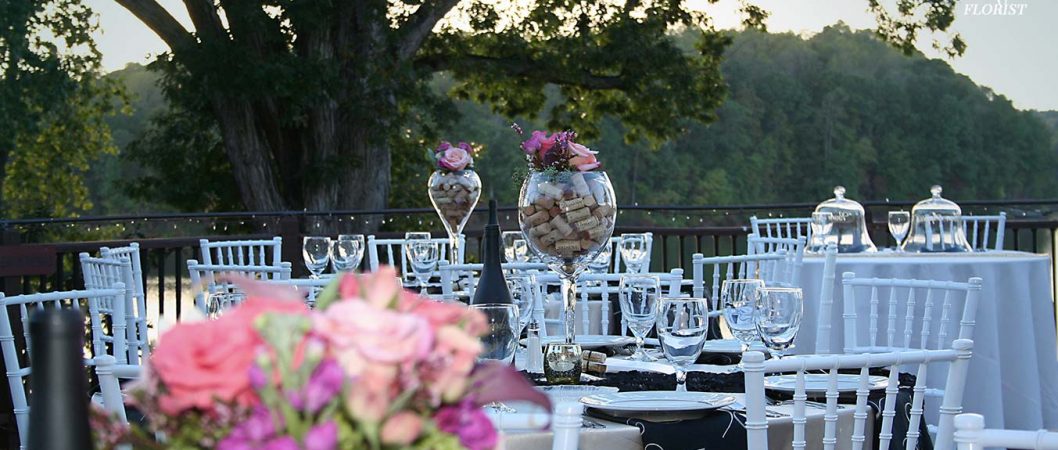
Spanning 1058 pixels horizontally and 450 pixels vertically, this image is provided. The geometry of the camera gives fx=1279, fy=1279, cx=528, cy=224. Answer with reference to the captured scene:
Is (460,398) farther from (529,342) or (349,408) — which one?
(529,342)

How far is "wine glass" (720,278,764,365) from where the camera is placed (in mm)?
2611

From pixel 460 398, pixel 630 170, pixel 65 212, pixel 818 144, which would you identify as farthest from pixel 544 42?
pixel 818 144

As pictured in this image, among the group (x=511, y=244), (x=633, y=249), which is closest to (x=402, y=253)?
(x=511, y=244)

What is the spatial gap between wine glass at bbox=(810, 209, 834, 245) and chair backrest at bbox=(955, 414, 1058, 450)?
13.5 feet

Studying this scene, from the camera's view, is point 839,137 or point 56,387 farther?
point 839,137

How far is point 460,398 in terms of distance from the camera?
27.1 inches

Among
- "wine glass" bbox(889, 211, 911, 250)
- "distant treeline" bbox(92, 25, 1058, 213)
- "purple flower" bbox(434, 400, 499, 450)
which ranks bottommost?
"wine glass" bbox(889, 211, 911, 250)

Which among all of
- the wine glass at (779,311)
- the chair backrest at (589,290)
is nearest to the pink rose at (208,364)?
the wine glass at (779,311)

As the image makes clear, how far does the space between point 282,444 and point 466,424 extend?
0.34ft

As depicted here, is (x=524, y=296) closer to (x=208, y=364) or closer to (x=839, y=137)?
(x=208, y=364)

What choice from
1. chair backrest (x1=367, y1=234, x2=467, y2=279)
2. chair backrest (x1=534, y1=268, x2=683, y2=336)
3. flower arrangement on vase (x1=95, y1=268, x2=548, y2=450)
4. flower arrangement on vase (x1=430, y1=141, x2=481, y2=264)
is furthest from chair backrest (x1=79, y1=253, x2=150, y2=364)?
flower arrangement on vase (x1=95, y1=268, x2=548, y2=450)

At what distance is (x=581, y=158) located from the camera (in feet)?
9.41

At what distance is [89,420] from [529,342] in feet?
6.84

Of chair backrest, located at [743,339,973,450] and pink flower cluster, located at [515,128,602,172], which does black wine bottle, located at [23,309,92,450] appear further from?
pink flower cluster, located at [515,128,602,172]
